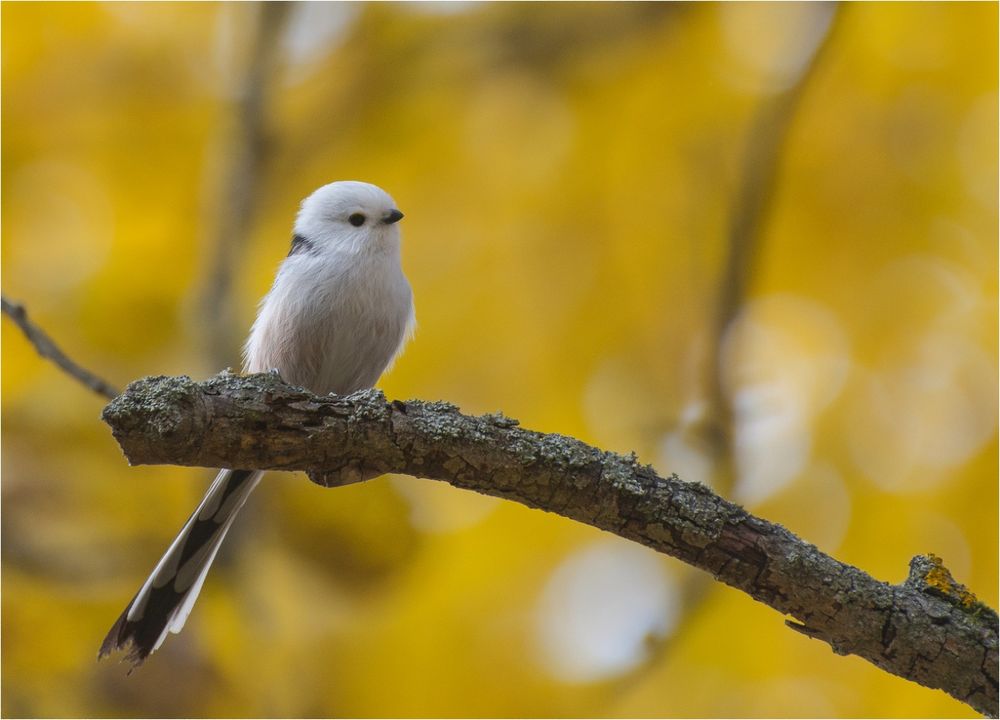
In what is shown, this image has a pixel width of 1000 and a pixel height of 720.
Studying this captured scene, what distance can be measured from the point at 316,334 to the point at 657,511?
6.40 ft

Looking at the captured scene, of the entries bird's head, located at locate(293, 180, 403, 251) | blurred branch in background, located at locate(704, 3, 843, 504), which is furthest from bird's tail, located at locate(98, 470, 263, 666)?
blurred branch in background, located at locate(704, 3, 843, 504)

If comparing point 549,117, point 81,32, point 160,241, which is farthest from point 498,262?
point 81,32

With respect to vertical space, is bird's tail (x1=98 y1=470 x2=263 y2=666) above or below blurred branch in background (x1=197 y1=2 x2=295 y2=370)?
below

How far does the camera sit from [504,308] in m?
5.23

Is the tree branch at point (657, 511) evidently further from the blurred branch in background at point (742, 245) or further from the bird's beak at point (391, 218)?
the bird's beak at point (391, 218)

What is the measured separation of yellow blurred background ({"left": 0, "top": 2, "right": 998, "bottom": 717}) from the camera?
4438 millimetres

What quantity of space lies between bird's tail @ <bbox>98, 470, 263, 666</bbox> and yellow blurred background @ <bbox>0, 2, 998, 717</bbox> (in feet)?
2.10

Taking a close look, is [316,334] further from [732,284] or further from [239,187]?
[732,284]

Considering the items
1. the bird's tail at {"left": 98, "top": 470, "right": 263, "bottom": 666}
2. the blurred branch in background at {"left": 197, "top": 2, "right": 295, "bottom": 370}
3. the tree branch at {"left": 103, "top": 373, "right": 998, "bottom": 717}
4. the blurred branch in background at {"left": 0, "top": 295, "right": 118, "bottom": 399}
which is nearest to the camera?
the tree branch at {"left": 103, "top": 373, "right": 998, "bottom": 717}

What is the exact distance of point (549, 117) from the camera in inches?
210

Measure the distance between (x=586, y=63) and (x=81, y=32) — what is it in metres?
2.93

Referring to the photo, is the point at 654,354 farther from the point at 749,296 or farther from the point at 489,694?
the point at 489,694

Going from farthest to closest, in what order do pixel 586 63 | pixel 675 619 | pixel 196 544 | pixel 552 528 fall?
pixel 586 63 < pixel 552 528 < pixel 675 619 < pixel 196 544

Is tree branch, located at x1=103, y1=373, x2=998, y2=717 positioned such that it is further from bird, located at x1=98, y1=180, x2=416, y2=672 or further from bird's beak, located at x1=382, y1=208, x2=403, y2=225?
bird's beak, located at x1=382, y1=208, x2=403, y2=225
